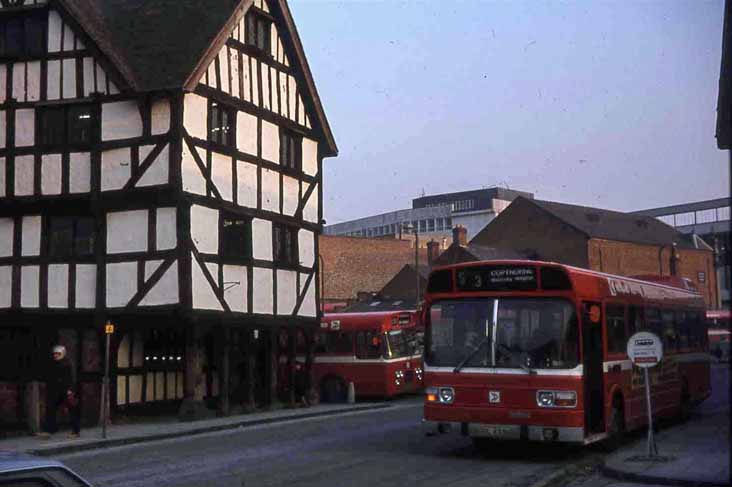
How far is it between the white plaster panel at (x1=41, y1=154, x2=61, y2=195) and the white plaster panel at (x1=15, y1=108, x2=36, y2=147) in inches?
26.2

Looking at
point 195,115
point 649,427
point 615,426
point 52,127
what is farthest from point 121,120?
point 649,427

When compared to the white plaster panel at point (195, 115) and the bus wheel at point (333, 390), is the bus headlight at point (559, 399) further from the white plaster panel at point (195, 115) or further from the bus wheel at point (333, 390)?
the bus wheel at point (333, 390)

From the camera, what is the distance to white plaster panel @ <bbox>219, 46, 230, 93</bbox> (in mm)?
26453

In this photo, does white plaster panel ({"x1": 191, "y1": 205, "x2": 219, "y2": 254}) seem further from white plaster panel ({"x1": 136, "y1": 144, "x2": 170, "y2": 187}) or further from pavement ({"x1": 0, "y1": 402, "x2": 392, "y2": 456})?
pavement ({"x1": 0, "y1": 402, "x2": 392, "y2": 456})

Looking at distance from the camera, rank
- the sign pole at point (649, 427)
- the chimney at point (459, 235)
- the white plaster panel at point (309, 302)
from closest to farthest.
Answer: the sign pole at point (649, 427) < the white plaster panel at point (309, 302) < the chimney at point (459, 235)

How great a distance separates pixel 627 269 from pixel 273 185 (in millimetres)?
51585

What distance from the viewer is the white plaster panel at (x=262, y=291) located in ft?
89.5

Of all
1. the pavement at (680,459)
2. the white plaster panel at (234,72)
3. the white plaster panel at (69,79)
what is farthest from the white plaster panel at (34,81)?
the pavement at (680,459)

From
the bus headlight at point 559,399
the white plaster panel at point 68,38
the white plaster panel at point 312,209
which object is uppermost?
the white plaster panel at point 68,38

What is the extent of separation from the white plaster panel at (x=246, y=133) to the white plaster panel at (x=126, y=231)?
3.54 metres

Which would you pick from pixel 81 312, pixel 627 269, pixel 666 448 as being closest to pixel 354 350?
pixel 81 312

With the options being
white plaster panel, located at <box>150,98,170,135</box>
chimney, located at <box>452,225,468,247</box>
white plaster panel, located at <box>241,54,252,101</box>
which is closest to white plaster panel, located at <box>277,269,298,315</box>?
white plaster panel, located at <box>241,54,252,101</box>

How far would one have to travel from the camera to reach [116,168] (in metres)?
25.1

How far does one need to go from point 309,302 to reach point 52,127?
358 inches
